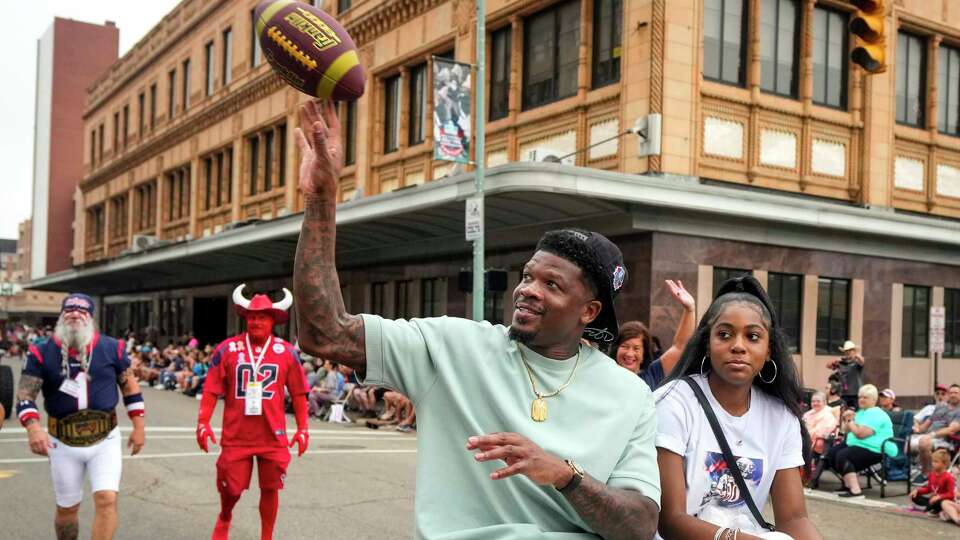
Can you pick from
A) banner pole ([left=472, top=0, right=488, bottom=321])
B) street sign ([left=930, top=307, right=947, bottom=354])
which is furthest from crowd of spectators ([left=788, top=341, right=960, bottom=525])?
banner pole ([left=472, top=0, right=488, bottom=321])

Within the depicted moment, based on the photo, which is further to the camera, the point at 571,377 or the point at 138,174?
the point at 138,174

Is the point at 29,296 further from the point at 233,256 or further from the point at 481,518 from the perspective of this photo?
the point at 481,518

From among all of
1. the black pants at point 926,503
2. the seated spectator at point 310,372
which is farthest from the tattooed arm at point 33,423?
the seated spectator at point 310,372

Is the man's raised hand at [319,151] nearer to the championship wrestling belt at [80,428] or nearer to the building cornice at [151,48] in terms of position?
Result: the championship wrestling belt at [80,428]

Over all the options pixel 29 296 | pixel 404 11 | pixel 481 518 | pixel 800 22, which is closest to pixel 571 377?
pixel 481 518

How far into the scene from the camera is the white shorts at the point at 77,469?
653 centimetres

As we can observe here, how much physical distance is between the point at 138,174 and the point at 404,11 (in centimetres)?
2787

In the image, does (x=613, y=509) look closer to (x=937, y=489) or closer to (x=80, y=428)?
(x=80, y=428)

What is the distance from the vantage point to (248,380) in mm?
7605

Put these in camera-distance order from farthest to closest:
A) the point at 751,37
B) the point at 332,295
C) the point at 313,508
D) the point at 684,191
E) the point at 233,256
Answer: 1. the point at 233,256
2. the point at 751,37
3. the point at 684,191
4. the point at 313,508
5. the point at 332,295

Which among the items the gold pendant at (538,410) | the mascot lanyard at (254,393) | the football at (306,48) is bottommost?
the mascot lanyard at (254,393)

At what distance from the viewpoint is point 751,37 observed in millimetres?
19188

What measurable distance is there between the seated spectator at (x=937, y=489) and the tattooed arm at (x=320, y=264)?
948 cm

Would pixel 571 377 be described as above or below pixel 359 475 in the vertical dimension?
above
